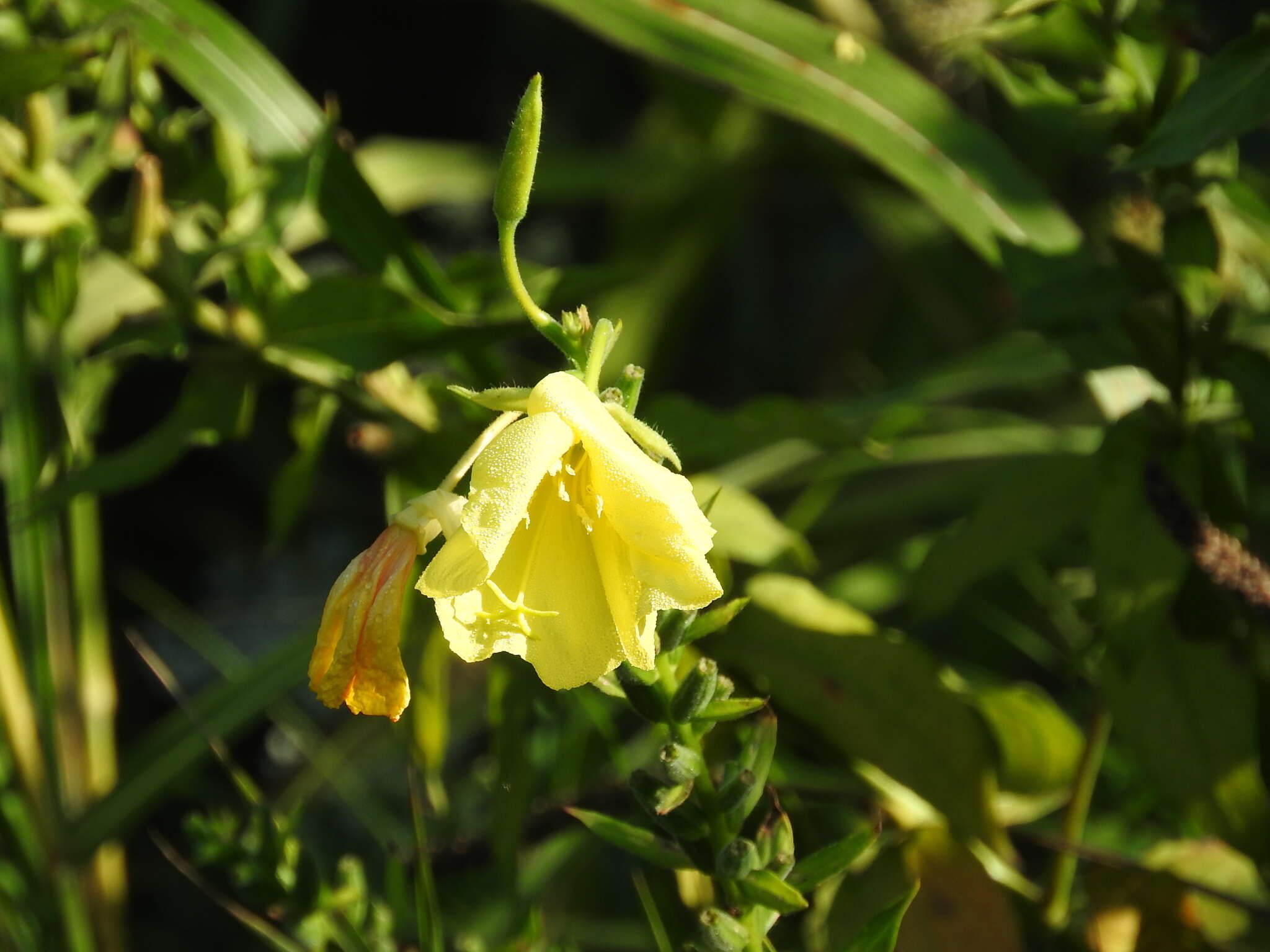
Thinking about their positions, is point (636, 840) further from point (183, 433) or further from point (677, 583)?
point (183, 433)

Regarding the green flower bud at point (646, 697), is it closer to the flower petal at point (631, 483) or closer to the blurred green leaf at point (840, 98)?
the flower petal at point (631, 483)

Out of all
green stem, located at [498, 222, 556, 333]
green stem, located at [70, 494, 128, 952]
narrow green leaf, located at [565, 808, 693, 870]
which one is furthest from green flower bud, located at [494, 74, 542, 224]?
green stem, located at [70, 494, 128, 952]

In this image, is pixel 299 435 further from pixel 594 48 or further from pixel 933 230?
pixel 594 48

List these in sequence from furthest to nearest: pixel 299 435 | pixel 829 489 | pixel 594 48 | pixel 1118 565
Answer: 1. pixel 594 48
2. pixel 829 489
3. pixel 299 435
4. pixel 1118 565

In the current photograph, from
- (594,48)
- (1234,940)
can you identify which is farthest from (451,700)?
(594,48)

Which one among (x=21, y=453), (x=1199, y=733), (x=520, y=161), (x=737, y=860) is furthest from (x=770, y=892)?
(x=21, y=453)

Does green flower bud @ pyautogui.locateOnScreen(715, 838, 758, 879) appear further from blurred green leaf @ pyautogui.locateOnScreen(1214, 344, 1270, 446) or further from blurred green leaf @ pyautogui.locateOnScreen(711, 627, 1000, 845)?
blurred green leaf @ pyautogui.locateOnScreen(1214, 344, 1270, 446)
